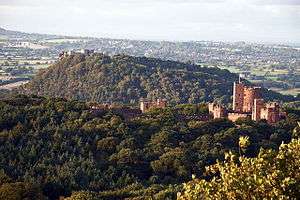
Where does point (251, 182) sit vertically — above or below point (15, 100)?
above

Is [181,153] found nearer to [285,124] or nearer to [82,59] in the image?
[285,124]

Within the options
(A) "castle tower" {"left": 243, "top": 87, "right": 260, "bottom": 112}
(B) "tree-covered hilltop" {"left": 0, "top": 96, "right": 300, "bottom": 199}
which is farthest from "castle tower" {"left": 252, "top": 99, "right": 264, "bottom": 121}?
(A) "castle tower" {"left": 243, "top": 87, "right": 260, "bottom": 112}

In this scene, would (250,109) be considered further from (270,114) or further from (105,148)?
(105,148)

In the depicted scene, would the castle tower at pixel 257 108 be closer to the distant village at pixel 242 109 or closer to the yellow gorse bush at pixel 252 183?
the distant village at pixel 242 109

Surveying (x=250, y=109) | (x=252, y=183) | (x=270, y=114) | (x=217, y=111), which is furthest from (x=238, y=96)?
(x=252, y=183)

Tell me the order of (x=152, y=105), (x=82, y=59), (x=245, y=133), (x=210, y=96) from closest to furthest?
1. (x=245, y=133)
2. (x=152, y=105)
3. (x=210, y=96)
4. (x=82, y=59)

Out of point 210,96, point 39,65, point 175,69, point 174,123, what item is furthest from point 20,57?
point 174,123

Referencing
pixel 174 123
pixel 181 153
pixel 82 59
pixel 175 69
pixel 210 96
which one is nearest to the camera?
pixel 181 153
